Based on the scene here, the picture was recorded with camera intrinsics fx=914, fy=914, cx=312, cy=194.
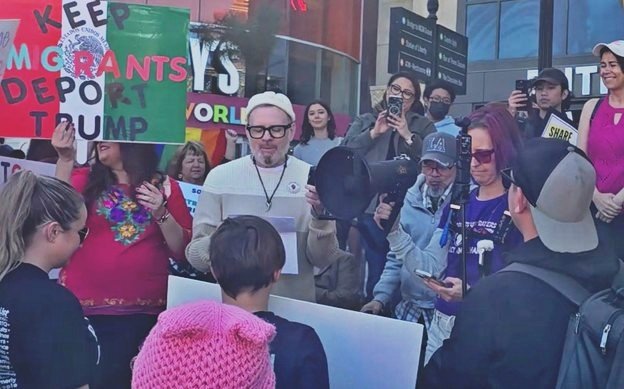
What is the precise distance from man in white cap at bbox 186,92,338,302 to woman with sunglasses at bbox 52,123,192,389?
0.22m

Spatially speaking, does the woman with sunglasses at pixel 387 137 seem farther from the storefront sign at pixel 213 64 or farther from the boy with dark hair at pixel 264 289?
the storefront sign at pixel 213 64

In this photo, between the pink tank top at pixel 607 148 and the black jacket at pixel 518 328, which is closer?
the black jacket at pixel 518 328

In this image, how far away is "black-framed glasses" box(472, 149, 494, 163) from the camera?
144 inches

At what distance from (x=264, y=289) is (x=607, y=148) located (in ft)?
7.70

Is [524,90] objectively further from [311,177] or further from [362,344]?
[362,344]

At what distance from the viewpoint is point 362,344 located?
2896 mm

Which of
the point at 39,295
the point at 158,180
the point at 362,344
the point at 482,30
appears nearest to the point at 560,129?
the point at 158,180

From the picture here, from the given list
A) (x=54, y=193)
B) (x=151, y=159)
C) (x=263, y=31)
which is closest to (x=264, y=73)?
(x=263, y=31)

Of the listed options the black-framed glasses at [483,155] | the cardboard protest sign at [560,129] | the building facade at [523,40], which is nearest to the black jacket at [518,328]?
the black-framed glasses at [483,155]

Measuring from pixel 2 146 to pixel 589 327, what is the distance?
406cm

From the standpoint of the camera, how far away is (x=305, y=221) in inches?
151

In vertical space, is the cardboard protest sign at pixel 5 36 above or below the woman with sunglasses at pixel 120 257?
above

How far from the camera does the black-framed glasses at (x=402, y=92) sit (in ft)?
19.0

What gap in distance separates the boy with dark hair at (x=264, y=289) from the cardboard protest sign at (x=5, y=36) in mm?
1734
